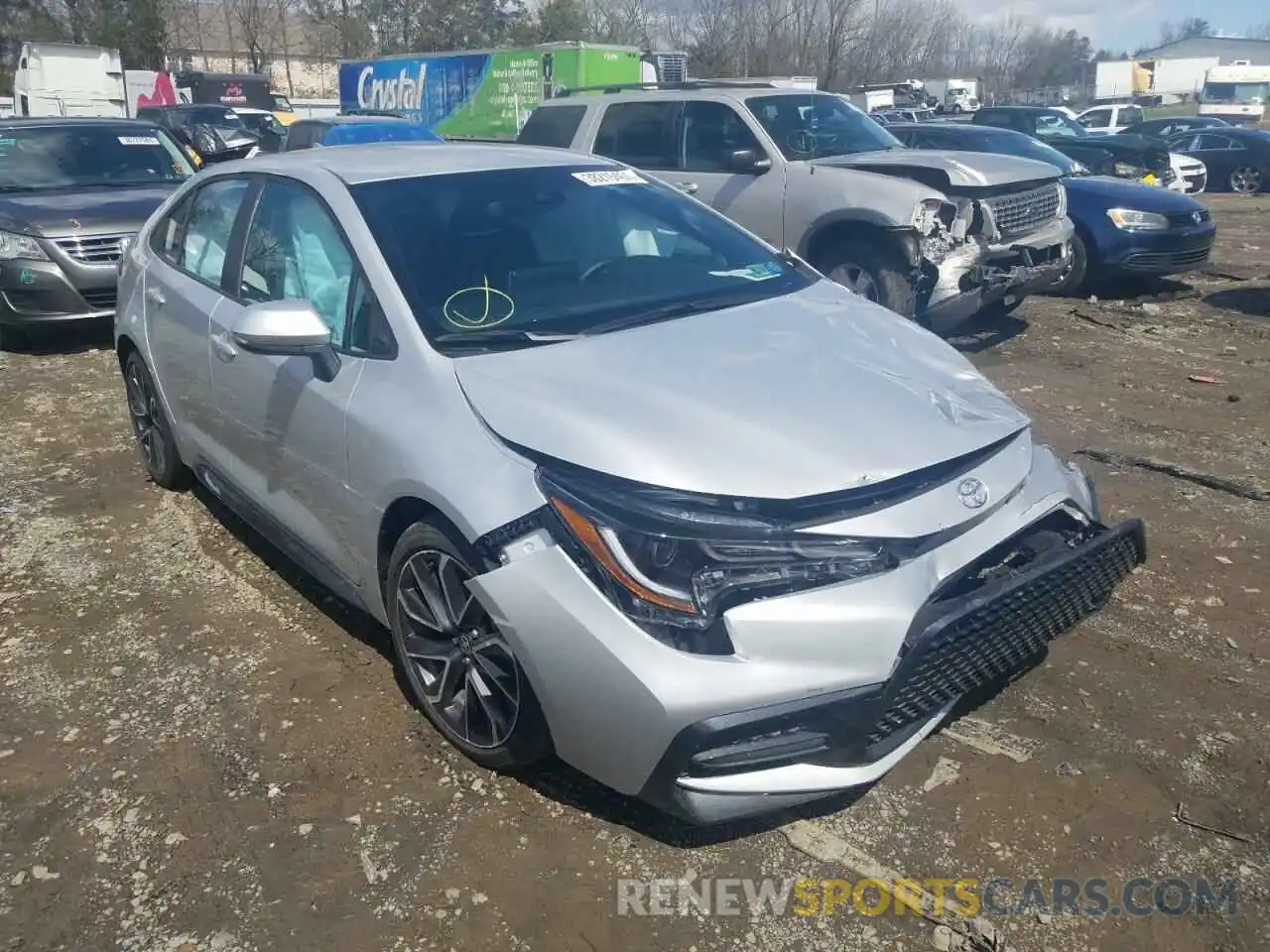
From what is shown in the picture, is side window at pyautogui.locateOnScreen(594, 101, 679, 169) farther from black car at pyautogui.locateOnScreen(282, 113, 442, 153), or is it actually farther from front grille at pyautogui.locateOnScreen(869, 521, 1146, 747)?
front grille at pyautogui.locateOnScreen(869, 521, 1146, 747)

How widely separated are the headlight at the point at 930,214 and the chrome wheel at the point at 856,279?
0.51 meters

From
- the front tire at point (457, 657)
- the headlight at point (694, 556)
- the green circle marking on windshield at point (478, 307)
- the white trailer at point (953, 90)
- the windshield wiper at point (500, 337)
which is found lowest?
the front tire at point (457, 657)

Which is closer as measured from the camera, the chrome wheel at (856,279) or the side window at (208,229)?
the side window at (208,229)

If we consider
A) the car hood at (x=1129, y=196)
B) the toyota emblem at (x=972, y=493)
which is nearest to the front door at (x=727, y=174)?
the car hood at (x=1129, y=196)

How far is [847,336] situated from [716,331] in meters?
0.43

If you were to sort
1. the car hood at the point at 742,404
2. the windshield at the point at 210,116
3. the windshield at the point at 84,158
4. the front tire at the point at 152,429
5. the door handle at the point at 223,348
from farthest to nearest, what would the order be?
the windshield at the point at 210,116 → the windshield at the point at 84,158 → the front tire at the point at 152,429 → the door handle at the point at 223,348 → the car hood at the point at 742,404

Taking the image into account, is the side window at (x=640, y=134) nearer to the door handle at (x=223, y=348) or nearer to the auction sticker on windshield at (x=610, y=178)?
the auction sticker on windshield at (x=610, y=178)

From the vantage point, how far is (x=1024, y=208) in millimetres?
7980

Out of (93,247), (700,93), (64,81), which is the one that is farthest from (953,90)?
(93,247)

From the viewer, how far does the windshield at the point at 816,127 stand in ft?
27.3

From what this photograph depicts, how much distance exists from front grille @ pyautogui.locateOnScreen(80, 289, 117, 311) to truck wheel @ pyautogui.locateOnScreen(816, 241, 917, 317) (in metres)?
5.37

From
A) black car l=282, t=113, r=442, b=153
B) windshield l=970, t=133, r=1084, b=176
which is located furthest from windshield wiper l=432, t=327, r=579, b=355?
black car l=282, t=113, r=442, b=153

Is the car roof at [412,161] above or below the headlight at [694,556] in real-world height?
above

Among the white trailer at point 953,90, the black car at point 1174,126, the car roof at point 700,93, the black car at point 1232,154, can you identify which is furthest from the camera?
the white trailer at point 953,90
